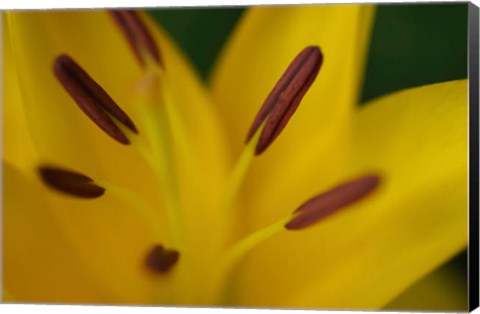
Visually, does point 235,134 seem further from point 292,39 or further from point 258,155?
point 292,39

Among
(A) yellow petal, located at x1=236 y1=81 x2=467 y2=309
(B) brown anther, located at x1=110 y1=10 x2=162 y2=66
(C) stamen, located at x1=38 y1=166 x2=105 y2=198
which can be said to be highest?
(B) brown anther, located at x1=110 y1=10 x2=162 y2=66

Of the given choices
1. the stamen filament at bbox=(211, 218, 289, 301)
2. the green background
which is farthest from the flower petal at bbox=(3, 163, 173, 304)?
the green background

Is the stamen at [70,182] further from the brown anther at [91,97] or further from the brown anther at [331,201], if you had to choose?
the brown anther at [331,201]

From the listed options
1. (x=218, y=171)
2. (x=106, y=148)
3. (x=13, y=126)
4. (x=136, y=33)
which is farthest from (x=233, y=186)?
(x=13, y=126)

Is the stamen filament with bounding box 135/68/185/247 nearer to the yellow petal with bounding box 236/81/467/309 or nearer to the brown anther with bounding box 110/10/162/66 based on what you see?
the brown anther with bounding box 110/10/162/66

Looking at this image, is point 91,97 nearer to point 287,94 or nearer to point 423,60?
point 287,94

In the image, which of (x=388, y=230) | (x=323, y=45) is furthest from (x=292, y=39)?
(x=388, y=230)
